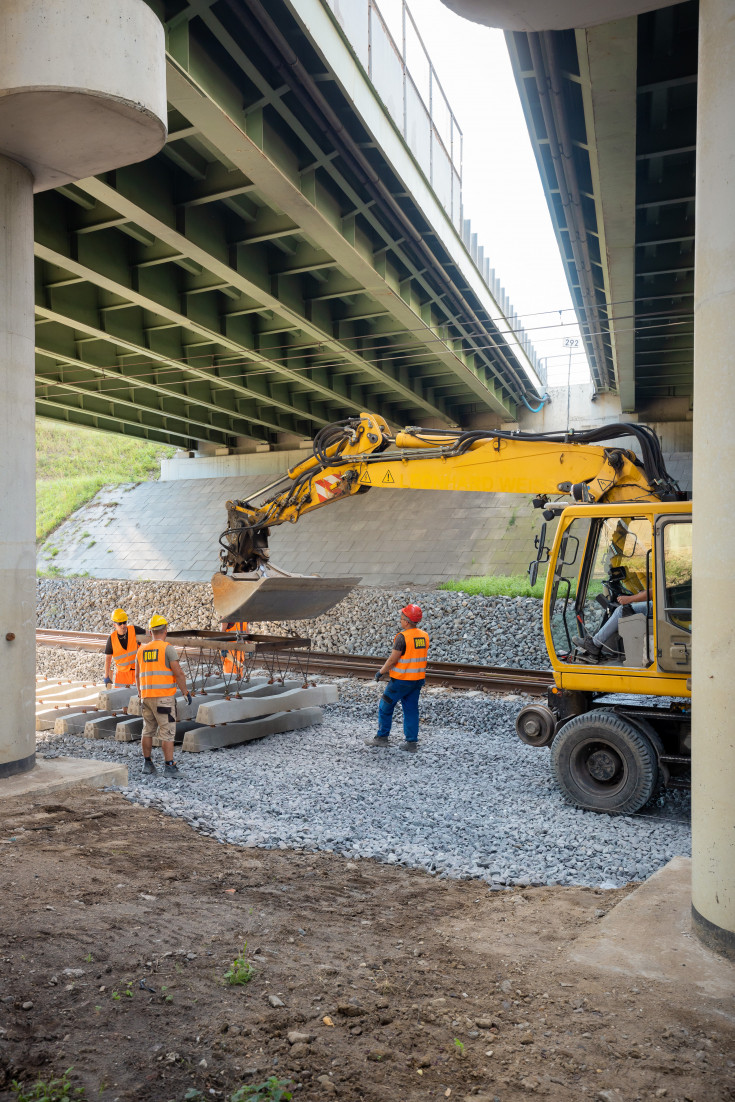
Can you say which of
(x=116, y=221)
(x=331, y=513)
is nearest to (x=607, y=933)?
(x=116, y=221)

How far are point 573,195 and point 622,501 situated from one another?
496 cm

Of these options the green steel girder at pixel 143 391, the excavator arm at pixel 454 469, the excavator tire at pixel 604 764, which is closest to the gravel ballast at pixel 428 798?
the excavator tire at pixel 604 764

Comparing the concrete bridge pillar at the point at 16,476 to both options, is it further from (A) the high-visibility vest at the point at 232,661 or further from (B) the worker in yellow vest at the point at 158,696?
(A) the high-visibility vest at the point at 232,661

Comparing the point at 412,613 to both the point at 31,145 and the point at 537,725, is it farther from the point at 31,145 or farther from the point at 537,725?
the point at 31,145

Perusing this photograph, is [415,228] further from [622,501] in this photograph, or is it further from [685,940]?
[685,940]

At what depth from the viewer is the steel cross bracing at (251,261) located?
838cm

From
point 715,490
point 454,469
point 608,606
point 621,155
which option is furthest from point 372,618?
point 715,490

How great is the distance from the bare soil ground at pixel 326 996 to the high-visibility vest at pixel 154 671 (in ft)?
10.7

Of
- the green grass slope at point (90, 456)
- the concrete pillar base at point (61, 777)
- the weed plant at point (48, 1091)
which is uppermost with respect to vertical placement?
the green grass slope at point (90, 456)

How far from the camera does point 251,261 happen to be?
502 inches

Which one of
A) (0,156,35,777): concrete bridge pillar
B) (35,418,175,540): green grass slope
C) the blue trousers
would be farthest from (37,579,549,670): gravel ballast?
(35,418,175,540): green grass slope

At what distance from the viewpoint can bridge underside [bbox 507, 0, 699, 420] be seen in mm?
7547

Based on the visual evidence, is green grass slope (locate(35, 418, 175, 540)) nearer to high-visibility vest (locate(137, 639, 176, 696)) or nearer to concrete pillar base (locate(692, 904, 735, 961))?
high-visibility vest (locate(137, 639, 176, 696))

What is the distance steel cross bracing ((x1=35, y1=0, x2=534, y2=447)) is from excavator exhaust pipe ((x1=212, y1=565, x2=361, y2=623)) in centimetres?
494
